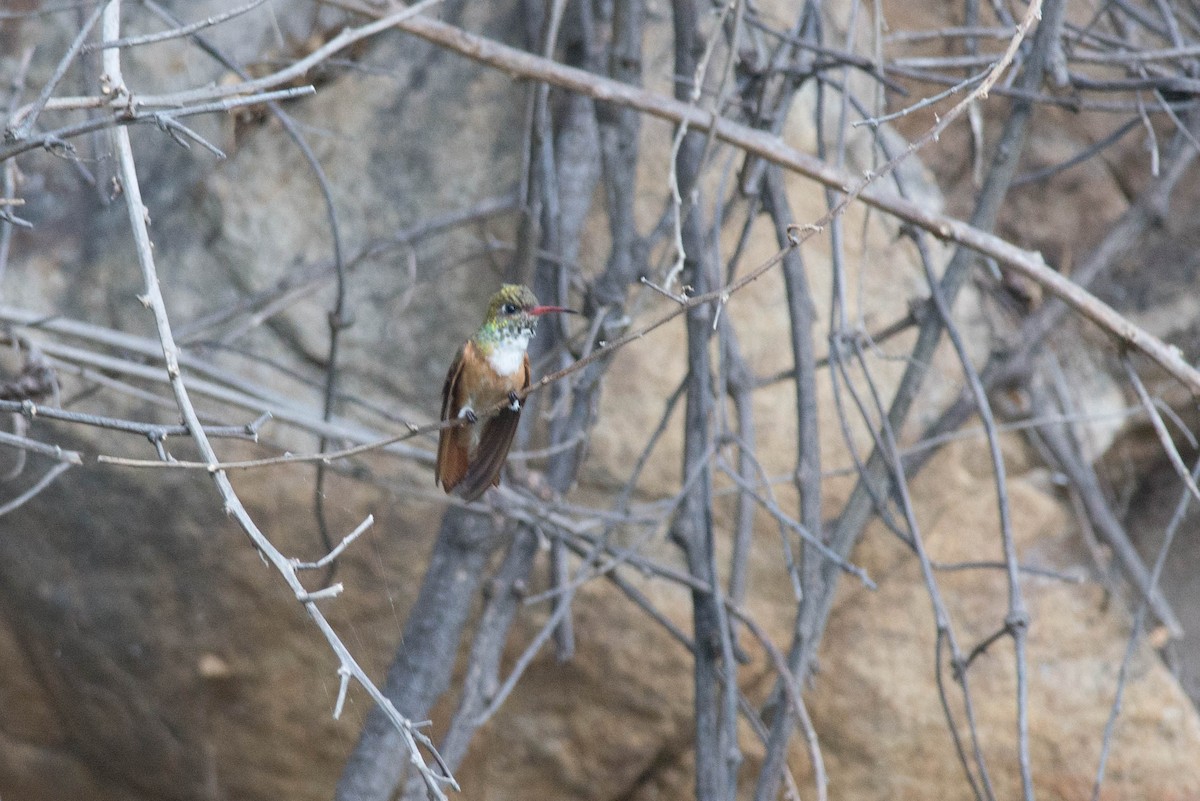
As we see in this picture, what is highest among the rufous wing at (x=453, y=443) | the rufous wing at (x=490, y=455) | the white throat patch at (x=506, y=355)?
the white throat patch at (x=506, y=355)

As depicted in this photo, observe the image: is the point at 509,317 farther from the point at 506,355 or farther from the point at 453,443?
the point at 453,443

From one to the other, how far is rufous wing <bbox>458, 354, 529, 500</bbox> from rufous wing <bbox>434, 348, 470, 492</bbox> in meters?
0.11

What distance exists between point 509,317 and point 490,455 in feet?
1.22

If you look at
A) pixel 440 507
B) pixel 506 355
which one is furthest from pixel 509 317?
pixel 440 507

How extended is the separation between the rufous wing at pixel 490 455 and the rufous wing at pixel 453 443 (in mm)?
111

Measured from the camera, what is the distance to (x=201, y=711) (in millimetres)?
4191

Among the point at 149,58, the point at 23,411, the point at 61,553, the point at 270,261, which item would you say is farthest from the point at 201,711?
the point at 23,411

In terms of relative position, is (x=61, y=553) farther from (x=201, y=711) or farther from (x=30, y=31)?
(x=30, y=31)

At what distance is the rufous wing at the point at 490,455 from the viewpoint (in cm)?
214

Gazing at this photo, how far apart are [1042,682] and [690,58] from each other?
2188 mm

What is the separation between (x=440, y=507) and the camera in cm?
396

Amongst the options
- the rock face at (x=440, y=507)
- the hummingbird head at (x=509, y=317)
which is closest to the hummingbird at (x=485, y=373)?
the hummingbird head at (x=509, y=317)

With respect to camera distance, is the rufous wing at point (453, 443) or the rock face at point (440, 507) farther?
the rock face at point (440, 507)

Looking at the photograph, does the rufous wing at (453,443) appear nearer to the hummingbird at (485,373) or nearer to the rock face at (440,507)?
the hummingbird at (485,373)
